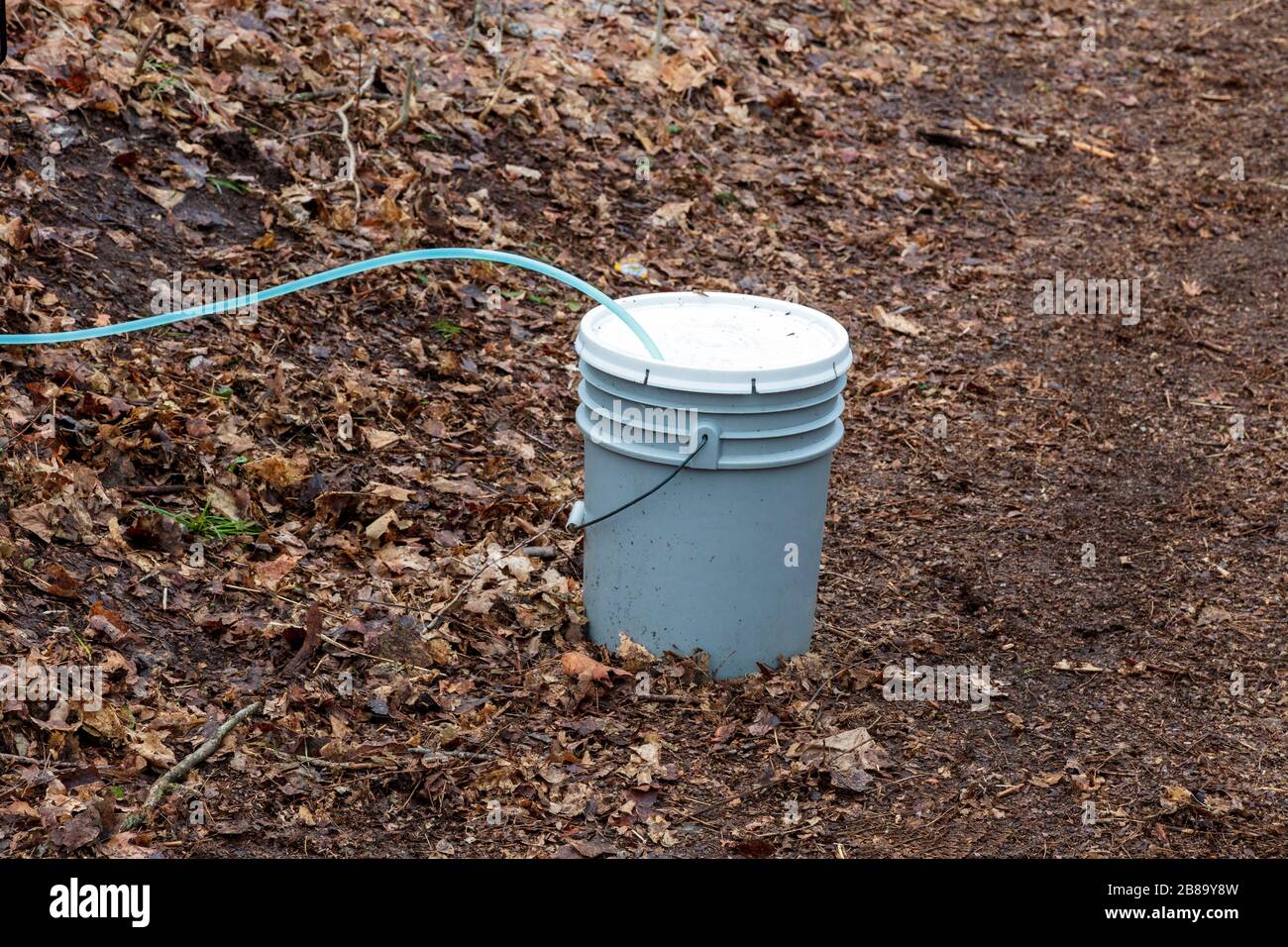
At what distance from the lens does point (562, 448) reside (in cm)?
521

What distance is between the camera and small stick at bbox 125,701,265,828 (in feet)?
10.1

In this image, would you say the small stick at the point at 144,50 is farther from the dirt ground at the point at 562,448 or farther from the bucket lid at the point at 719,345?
the bucket lid at the point at 719,345

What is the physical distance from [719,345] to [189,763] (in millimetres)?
1801

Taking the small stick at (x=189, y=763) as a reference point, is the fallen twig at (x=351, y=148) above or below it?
above

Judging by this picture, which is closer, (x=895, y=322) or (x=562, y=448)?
(x=562, y=448)

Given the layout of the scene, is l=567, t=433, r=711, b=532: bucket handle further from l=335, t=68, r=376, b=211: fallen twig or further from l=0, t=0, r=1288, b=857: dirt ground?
l=335, t=68, r=376, b=211: fallen twig

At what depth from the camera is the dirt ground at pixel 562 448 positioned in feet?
11.2

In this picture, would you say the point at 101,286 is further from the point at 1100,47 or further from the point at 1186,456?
the point at 1100,47

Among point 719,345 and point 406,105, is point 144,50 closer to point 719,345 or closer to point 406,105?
point 406,105

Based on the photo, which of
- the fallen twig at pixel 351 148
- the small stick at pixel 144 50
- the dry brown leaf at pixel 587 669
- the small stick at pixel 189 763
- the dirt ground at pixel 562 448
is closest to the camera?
the small stick at pixel 189 763

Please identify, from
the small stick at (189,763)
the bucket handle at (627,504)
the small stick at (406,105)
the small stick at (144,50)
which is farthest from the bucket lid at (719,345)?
the small stick at (144,50)

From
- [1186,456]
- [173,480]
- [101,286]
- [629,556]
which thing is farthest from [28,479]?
[1186,456]

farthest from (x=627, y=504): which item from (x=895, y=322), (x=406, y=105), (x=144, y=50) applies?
(x=144, y=50)

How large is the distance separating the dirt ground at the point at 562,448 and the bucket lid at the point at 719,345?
878mm
